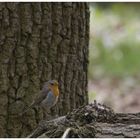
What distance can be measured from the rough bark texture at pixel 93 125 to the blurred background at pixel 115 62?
3551 mm

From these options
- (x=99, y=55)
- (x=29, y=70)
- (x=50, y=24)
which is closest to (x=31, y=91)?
(x=29, y=70)

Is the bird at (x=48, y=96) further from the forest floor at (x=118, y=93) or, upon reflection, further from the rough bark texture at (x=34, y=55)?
the forest floor at (x=118, y=93)

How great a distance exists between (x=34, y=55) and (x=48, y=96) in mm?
294

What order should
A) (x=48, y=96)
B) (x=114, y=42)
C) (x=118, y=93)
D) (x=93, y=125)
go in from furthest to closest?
(x=114, y=42) < (x=118, y=93) < (x=48, y=96) < (x=93, y=125)

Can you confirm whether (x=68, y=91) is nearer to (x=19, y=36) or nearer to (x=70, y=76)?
(x=70, y=76)

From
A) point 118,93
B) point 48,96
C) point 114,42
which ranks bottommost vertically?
point 118,93

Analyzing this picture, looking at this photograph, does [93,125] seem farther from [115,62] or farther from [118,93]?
[115,62]

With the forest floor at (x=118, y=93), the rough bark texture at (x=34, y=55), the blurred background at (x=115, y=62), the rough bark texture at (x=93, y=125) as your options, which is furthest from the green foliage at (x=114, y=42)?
the rough bark texture at (x=93, y=125)

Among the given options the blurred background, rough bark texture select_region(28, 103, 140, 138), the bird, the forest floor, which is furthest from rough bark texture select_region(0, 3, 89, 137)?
the forest floor

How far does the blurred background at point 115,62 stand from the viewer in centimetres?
832

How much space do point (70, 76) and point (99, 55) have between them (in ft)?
15.6

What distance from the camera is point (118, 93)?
28.1 ft

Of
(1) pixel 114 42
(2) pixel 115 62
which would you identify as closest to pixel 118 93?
(2) pixel 115 62

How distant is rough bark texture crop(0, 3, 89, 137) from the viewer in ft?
14.9
